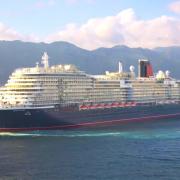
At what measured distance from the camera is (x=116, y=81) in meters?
95.4

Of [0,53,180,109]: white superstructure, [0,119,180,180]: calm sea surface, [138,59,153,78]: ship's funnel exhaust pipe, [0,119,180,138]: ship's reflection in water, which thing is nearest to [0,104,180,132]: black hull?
[0,119,180,138]: ship's reflection in water

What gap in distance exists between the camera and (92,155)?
55500mm

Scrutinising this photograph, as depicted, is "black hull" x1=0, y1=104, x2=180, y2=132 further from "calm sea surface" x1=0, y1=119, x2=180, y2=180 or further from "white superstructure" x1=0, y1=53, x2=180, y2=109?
"calm sea surface" x1=0, y1=119, x2=180, y2=180

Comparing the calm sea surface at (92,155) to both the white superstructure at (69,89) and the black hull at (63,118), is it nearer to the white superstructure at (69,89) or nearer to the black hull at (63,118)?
the black hull at (63,118)

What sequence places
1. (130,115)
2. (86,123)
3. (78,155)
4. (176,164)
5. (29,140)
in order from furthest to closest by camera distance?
(130,115)
(86,123)
(29,140)
(78,155)
(176,164)

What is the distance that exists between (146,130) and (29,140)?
21.5 m

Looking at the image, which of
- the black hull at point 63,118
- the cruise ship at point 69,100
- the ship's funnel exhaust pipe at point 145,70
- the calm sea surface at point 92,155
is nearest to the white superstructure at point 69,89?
the cruise ship at point 69,100

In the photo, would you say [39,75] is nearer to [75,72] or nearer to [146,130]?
[75,72]

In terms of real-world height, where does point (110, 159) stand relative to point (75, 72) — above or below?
below

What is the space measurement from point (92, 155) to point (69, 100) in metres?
28.3

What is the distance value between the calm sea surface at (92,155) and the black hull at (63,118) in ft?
6.99

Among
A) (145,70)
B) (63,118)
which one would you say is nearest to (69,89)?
(63,118)

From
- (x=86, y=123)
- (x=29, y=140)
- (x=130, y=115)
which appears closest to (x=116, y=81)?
(x=130, y=115)

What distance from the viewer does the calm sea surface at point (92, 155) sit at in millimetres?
46500
